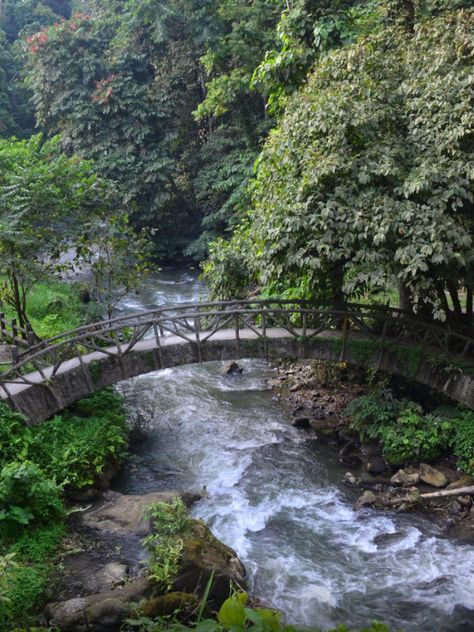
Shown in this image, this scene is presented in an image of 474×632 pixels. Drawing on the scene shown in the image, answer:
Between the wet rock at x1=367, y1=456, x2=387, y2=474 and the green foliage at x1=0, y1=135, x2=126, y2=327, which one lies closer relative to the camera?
the wet rock at x1=367, y1=456, x2=387, y2=474

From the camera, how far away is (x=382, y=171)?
1020 cm

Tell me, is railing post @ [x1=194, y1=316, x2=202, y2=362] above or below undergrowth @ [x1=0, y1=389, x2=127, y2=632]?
above

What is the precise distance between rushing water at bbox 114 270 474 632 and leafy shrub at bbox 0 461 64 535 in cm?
265

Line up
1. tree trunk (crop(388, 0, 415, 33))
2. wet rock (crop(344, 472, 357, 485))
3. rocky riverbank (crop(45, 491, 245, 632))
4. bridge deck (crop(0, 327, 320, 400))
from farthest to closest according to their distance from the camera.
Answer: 1. tree trunk (crop(388, 0, 415, 33))
2. wet rock (crop(344, 472, 357, 485))
3. bridge deck (crop(0, 327, 320, 400))
4. rocky riverbank (crop(45, 491, 245, 632))

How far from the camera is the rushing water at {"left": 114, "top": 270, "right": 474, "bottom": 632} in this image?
28.6 feet

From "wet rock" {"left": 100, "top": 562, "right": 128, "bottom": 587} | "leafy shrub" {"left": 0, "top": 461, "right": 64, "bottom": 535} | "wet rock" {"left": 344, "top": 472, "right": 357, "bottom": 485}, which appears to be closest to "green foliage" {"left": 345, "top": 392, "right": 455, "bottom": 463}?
"wet rock" {"left": 344, "top": 472, "right": 357, "bottom": 485}

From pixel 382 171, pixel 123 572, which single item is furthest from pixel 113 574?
pixel 382 171

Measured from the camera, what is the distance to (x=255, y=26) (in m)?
25.1

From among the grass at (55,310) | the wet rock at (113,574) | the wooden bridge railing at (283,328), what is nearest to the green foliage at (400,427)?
the wooden bridge railing at (283,328)

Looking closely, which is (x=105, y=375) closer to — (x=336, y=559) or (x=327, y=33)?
(x=336, y=559)

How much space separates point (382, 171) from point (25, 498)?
8.57m

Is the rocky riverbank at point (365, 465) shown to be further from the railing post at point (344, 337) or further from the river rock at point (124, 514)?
the river rock at point (124, 514)

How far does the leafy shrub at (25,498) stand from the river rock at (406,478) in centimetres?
677

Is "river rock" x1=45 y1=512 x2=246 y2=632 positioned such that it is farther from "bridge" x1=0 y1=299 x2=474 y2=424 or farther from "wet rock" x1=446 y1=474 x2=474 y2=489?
"wet rock" x1=446 y1=474 x2=474 y2=489
